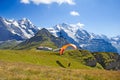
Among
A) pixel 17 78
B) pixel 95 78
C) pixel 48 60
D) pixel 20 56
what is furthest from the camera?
pixel 48 60

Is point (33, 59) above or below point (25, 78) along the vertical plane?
above

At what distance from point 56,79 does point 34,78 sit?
2003 mm

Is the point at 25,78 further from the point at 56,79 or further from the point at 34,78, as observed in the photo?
the point at 56,79

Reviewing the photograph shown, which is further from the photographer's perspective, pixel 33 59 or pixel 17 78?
pixel 33 59

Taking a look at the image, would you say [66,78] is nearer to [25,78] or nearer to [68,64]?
[25,78]

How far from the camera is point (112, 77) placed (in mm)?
29438

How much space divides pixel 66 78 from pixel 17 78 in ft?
16.1

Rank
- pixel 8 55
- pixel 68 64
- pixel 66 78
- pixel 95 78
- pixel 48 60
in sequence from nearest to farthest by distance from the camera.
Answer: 1. pixel 66 78
2. pixel 95 78
3. pixel 8 55
4. pixel 48 60
5. pixel 68 64

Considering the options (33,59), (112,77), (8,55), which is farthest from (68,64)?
(112,77)

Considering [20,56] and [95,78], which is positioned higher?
[20,56]

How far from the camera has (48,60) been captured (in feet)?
400

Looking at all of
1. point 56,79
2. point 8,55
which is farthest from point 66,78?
point 8,55

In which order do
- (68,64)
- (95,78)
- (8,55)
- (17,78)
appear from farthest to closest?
(68,64), (8,55), (95,78), (17,78)

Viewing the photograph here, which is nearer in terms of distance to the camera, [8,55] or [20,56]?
[8,55]
